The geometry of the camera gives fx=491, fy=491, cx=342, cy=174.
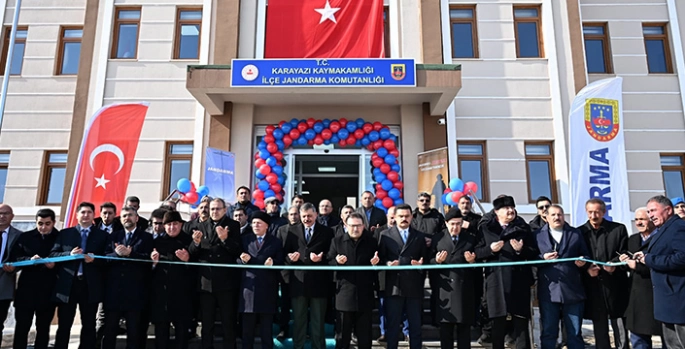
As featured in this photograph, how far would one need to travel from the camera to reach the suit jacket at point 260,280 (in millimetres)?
5043

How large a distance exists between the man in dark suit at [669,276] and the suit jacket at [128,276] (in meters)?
4.82

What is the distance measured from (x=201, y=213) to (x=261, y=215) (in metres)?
1.08

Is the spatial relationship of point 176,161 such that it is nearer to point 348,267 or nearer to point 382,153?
point 382,153

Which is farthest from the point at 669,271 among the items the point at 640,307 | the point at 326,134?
the point at 326,134

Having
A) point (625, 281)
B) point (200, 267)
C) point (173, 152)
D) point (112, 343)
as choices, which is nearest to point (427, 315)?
point (625, 281)

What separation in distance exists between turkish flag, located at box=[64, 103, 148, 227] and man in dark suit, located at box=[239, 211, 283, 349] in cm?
342

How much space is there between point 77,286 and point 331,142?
584cm

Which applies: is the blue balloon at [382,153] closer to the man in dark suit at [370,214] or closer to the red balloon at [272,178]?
the red balloon at [272,178]

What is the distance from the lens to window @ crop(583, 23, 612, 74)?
11.2 m

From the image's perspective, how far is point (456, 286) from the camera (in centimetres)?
499

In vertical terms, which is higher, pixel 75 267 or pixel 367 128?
pixel 367 128

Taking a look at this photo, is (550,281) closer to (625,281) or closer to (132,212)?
(625,281)

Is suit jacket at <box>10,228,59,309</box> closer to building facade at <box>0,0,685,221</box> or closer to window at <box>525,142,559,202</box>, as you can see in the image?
building facade at <box>0,0,685,221</box>

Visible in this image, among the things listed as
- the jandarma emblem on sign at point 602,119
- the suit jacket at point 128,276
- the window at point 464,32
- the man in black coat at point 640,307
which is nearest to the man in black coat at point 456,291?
the man in black coat at point 640,307
